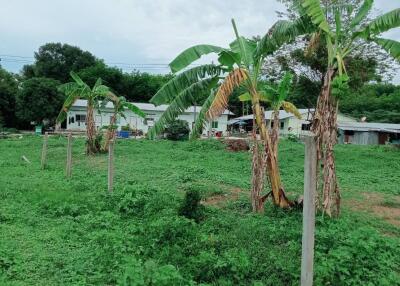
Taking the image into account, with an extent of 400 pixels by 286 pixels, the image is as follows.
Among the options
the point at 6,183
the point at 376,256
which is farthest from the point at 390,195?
the point at 6,183

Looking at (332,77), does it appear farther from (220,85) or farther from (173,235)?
(173,235)

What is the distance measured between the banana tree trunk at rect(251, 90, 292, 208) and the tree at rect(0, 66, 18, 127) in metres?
38.6

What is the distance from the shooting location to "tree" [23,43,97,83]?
54.1 metres

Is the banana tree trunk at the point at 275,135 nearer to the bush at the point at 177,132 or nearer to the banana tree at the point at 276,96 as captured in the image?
the banana tree at the point at 276,96

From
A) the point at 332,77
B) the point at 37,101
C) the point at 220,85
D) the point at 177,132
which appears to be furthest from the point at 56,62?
the point at 332,77

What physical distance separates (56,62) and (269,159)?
171 ft

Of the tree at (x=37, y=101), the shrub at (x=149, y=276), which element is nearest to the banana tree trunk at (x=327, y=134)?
the shrub at (x=149, y=276)

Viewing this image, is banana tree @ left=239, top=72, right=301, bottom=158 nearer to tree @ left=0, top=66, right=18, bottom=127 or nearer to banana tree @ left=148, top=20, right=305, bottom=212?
banana tree @ left=148, top=20, right=305, bottom=212

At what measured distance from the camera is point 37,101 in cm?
3909

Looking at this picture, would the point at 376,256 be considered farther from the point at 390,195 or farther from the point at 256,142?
the point at 390,195

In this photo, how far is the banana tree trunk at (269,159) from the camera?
8.40m

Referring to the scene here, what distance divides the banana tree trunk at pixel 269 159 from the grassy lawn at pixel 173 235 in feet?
0.93

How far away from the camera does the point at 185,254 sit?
5711 mm

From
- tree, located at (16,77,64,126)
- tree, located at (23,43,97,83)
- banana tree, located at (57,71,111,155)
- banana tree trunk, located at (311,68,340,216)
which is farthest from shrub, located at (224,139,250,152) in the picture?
tree, located at (23,43,97,83)
